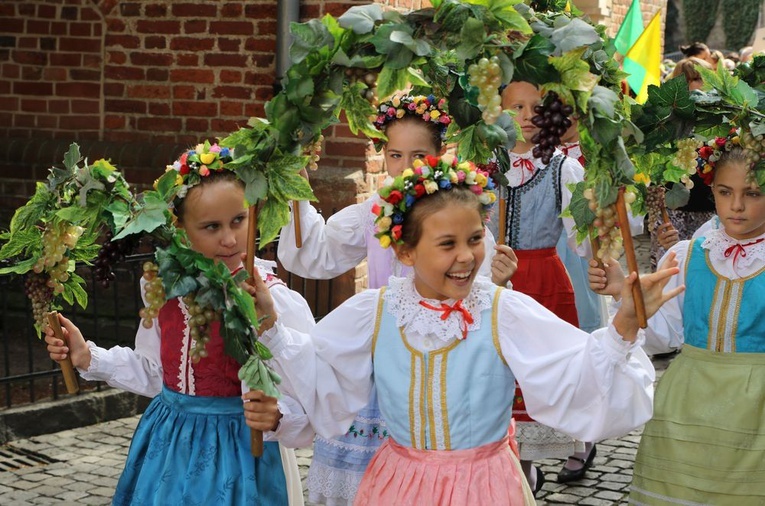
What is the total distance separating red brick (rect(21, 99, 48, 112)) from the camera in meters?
9.05

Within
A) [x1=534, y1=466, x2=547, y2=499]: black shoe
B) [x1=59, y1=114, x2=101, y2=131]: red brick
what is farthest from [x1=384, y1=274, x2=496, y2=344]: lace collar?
[x1=59, y1=114, x2=101, y2=131]: red brick

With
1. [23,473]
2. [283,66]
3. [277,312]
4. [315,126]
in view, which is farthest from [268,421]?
[283,66]

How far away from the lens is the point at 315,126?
3.32m

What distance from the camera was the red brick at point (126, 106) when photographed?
8.80 metres

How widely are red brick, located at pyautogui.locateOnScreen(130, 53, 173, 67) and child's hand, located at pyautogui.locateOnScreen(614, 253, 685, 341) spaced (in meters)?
6.03

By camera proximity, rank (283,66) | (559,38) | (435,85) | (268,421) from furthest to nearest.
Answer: (283,66) → (435,85) → (268,421) → (559,38)

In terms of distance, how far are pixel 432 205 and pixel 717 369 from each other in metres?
1.65

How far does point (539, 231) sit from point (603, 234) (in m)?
2.34

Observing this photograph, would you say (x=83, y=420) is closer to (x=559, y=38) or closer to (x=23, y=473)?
(x=23, y=473)

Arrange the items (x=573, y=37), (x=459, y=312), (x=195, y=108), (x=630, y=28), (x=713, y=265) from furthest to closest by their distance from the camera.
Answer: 1. (x=630, y=28)
2. (x=195, y=108)
3. (x=713, y=265)
4. (x=459, y=312)
5. (x=573, y=37)

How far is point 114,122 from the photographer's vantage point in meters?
8.90

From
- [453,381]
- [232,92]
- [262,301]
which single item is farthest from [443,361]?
[232,92]

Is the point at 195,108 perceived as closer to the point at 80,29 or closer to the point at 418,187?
the point at 80,29

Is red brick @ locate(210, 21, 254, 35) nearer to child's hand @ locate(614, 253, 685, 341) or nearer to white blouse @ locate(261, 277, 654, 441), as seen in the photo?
white blouse @ locate(261, 277, 654, 441)
